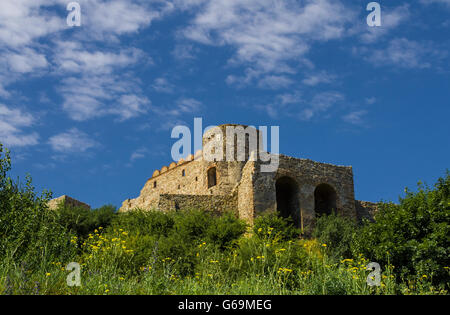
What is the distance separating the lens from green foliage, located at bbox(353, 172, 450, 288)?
550 inches

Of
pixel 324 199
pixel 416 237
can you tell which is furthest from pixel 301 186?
pixel 416 237

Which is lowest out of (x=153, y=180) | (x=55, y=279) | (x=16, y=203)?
(x=55, y=279)

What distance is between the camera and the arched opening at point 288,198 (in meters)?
25.3

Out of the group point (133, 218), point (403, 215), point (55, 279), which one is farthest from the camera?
point (133, 218)

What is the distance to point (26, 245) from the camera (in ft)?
37.4

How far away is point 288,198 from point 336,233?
4.23 metres

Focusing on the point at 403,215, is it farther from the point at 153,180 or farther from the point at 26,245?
the point at 153,180

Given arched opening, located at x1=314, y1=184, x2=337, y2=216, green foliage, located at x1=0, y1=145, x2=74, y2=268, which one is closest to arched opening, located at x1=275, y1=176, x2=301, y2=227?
arched opening, located at x1=314, y1=184, x2=337, y2=216

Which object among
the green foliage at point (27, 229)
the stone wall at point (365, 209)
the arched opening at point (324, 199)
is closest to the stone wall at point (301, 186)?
the arched opening at point (324, 199)

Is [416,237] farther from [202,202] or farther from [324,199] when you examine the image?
[202,202]

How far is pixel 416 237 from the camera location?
15.4 meters

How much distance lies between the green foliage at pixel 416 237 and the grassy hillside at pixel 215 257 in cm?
3
